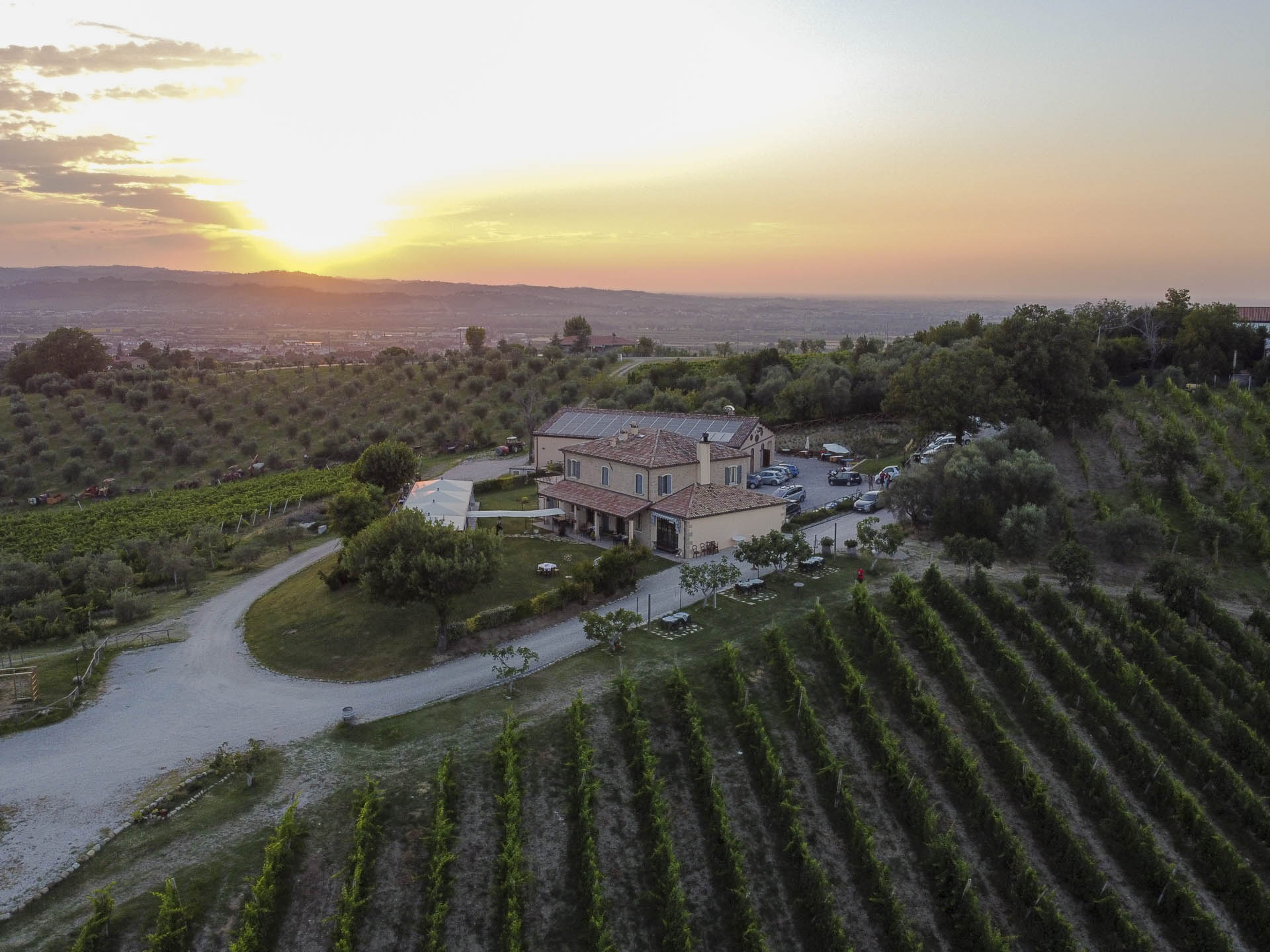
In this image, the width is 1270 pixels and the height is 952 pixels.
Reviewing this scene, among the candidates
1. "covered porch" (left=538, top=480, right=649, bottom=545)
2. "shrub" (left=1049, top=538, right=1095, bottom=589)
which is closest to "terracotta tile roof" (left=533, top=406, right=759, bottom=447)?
"covered porch" (left=538, top=480, right=649, bottom=545)

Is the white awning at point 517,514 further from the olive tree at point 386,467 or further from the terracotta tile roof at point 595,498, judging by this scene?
the olive tree at point 386,467

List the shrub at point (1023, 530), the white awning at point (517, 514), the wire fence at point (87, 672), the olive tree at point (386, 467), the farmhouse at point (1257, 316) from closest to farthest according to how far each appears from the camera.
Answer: the wire fence at point (87, 672) < the shrub at point (1023, 530) < the white awning at point (517, 514) < the olive tree at point (386, 467) < the farmhouse at point (1257, 316)

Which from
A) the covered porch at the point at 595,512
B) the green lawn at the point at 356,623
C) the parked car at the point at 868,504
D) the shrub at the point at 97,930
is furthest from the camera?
the parked car at the point at 868,504

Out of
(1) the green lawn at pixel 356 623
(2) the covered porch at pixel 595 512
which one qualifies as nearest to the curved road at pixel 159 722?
(1) the green lawn at pixel 356 623

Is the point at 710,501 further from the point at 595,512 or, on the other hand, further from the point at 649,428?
the point at 649,428

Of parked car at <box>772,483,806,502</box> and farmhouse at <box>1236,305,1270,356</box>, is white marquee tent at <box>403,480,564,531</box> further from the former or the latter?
farmhouse at <box>1236,305,1270,356</box>

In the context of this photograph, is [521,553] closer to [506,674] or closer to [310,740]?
[506,674]
